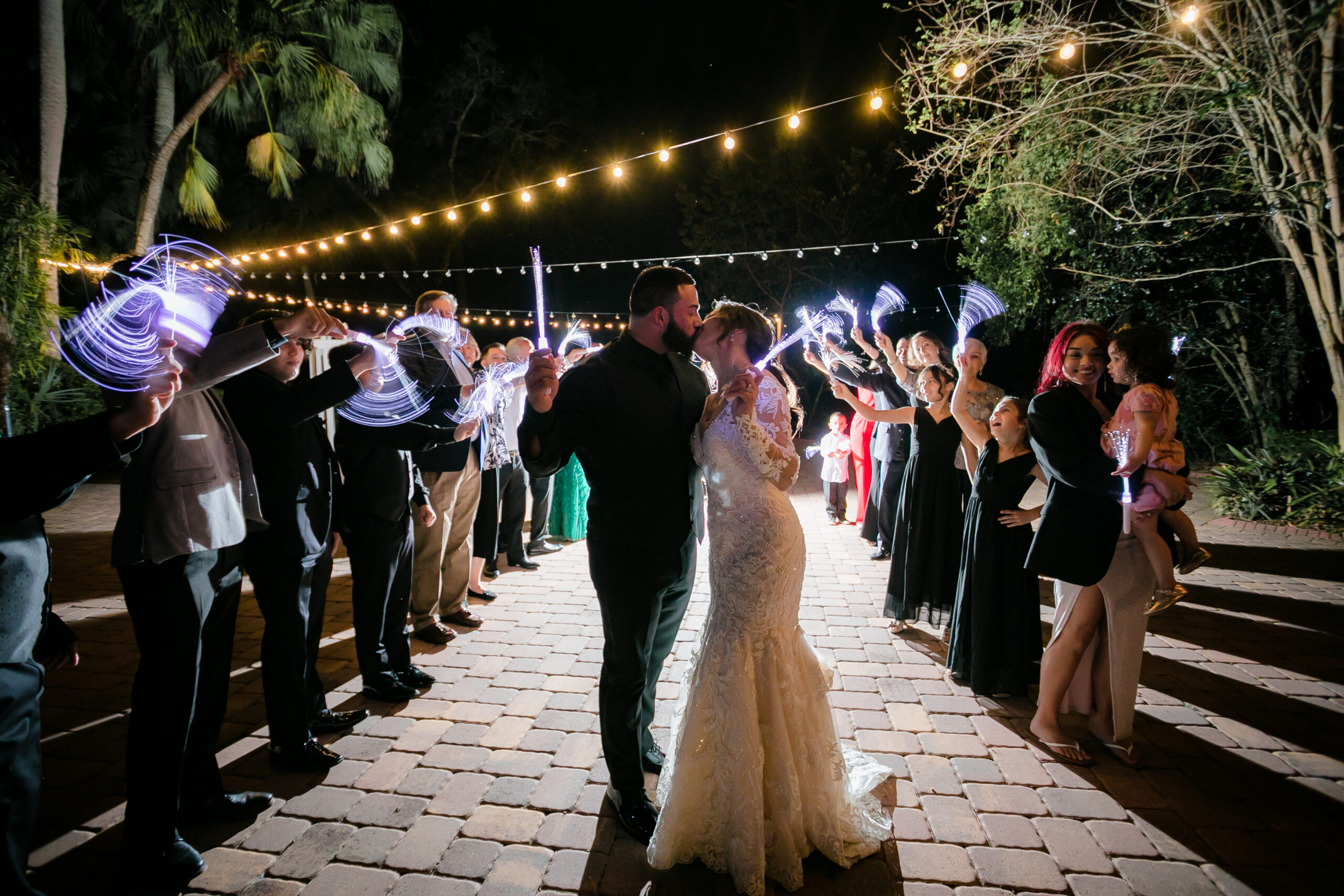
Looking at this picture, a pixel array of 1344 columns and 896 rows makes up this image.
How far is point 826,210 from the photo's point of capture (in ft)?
66.6

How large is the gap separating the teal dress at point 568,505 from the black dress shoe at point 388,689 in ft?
13.0

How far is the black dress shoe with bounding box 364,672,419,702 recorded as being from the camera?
3756 mm

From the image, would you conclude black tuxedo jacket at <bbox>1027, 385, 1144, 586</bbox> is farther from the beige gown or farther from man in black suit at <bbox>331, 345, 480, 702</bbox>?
man in black suit at <bbox>331, 345, 480, 702</bbox>

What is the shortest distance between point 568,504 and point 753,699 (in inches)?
219

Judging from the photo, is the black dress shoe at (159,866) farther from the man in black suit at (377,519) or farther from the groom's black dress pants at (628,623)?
the groom's black dress pants at (628,623)

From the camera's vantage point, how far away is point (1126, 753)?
3.23m

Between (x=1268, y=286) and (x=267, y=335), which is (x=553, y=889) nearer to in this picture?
(x=267, y=335)

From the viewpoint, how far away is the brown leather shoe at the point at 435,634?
4621 mm

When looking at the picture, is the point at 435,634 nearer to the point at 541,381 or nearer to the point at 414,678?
the point at 414,678

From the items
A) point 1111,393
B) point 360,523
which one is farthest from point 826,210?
point 360,523

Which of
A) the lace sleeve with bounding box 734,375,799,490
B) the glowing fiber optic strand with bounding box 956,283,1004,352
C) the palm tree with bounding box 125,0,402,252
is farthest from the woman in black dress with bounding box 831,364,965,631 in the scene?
the palm tree with bounding box 125,0,402,252

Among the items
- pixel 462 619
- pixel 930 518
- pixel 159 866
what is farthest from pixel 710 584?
pixel 462 619

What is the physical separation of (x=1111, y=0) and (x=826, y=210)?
1286 cm

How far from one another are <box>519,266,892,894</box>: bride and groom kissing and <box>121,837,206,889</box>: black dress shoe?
162cm
